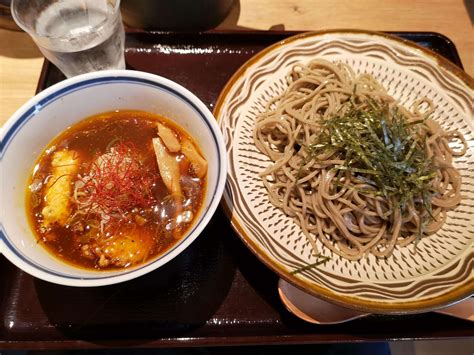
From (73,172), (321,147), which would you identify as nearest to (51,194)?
(73,172)

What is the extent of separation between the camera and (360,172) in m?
1.56

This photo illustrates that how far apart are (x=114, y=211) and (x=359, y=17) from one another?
1838mm

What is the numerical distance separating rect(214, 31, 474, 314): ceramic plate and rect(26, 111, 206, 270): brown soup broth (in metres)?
0.21

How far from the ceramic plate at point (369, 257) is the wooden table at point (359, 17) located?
1.39 feet

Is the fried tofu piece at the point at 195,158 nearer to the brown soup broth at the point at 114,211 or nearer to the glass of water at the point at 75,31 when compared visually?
the brown soup broth at the point at 114,211

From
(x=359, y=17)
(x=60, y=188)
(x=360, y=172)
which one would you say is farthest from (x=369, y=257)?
(x=359, y=17)

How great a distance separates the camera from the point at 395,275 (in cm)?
143

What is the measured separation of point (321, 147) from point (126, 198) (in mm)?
826

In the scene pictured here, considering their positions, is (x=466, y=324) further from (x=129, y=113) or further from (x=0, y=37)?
(x=0, y=37)

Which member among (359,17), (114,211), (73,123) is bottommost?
(114,211)

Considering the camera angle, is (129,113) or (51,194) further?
(129,113)

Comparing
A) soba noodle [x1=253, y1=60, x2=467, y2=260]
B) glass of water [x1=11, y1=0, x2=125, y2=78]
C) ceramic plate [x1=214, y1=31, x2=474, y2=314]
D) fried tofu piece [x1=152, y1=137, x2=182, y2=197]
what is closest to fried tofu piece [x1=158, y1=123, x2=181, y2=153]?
fried tofu piece [x1=152, y1=137, x2=182, y2=197]

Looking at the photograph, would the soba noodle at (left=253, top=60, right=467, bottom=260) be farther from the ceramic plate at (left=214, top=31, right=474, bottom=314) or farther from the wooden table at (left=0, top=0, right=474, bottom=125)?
the wooden table at (left=0, top=0, right=474, bottom=125)

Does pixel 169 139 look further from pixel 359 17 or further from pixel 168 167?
pixel 359 17
